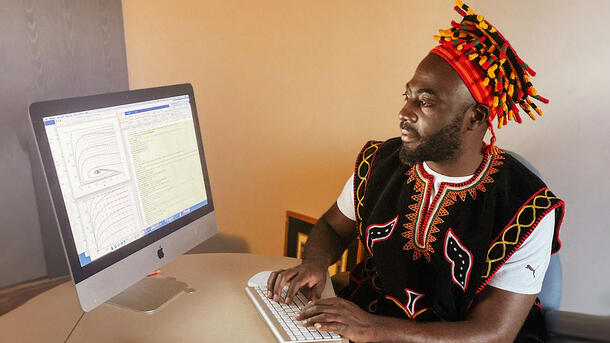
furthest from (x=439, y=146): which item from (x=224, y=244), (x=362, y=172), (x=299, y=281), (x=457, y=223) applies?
(x=224, y=244)

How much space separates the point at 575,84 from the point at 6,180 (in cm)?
202

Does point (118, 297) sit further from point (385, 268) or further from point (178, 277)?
point (385, 268)

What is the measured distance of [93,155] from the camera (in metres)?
1.06

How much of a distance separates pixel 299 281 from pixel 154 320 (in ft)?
1.18

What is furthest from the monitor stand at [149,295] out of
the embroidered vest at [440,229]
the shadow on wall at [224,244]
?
the shadow on wall at [224,244]

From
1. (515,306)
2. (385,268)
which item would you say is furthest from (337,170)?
(515,306)

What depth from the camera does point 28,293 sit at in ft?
6.67

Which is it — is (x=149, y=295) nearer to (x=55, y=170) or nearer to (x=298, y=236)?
(x=55, y=170)

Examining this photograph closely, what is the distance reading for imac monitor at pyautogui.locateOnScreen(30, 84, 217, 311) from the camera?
995 mm

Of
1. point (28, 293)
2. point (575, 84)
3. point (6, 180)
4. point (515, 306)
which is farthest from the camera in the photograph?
point (28, 293)

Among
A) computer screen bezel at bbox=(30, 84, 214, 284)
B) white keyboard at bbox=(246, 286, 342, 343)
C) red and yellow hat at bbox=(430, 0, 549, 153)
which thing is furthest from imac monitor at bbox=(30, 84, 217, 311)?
red and yellow hat at bbox=(430, 0, 549, 153)

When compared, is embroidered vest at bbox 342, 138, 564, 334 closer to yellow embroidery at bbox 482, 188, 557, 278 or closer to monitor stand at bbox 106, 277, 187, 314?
yellow embroidery at bbox 482, 188, 557, 278

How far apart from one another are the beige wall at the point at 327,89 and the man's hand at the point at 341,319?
36.1 inches

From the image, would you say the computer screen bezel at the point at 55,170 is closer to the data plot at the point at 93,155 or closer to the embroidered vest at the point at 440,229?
the data plot at the point at 93,155
